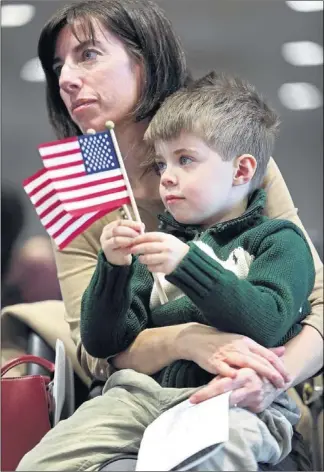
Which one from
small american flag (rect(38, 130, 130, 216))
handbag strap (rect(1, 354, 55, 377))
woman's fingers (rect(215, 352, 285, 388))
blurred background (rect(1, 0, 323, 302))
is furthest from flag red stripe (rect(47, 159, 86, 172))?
blurred background (rect(1, 0, 323, 302))

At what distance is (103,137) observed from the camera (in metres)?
1.40

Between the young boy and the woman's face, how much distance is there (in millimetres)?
181

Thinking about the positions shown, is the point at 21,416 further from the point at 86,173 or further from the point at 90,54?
the point at 90,54

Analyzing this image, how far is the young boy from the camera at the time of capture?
49.8 inches

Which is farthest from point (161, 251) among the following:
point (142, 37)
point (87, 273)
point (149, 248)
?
point (142, 37)

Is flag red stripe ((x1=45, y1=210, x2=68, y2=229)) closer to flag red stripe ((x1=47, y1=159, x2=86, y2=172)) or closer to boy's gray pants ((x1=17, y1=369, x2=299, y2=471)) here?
flag red stripe ((x1=47, y1=159, x2=86, y2=172))

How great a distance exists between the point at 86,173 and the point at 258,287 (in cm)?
40

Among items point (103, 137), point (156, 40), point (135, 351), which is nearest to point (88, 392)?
point (135, 351)

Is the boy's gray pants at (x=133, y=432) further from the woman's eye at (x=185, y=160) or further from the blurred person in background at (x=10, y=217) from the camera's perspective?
the blurred person in background at (x=10, y=217)

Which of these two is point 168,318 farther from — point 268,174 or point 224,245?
point 268,174

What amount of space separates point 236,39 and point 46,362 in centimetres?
135

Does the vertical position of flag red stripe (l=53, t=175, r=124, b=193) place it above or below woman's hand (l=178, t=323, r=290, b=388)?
above

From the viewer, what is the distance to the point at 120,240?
1321 mm

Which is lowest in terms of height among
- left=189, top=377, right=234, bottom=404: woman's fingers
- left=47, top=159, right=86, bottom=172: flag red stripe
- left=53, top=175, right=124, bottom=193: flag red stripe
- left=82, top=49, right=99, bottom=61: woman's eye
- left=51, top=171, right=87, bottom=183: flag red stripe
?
left=189, top=377, right=234, bottom=404: woman's fingers
